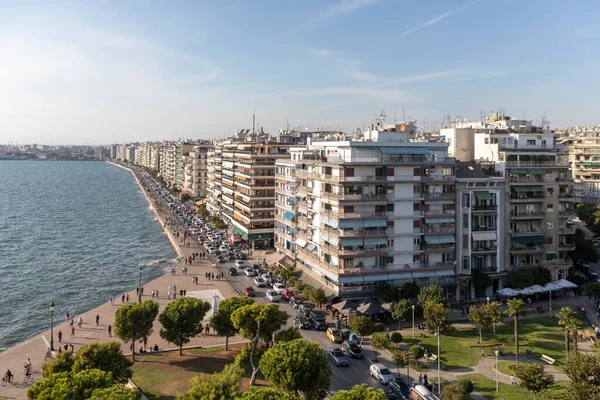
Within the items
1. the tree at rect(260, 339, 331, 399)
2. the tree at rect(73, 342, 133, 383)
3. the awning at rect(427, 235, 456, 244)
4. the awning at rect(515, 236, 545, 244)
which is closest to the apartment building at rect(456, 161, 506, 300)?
the awning at rect(427, 235, 456, 244)

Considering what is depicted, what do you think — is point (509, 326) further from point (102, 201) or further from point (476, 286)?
point (102, 201)

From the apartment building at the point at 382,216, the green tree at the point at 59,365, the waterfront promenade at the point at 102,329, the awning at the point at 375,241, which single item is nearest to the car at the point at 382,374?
the waterfront promenade at the point at 102,329

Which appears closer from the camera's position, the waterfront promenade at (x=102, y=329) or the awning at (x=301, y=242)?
the waterfront promenade at (x=102, y=329)

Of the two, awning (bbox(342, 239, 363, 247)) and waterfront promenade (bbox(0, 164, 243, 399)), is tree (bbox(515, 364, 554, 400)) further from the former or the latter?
waterfront promenade (bbox(0, 164, 243, 399))

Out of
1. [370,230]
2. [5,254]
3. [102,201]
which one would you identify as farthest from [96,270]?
[102,201]

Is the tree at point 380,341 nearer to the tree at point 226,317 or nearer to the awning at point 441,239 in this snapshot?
the tree at point 226,317

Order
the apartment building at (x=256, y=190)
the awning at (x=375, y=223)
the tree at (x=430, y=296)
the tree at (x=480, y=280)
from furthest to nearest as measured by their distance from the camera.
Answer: the apartment building at (x=256, y=190) → the tree at (x=480, y=280) → the awning at (x=375, y=223) → the tree at (x=430, y=296)

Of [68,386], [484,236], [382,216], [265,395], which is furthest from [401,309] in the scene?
[68,386]
